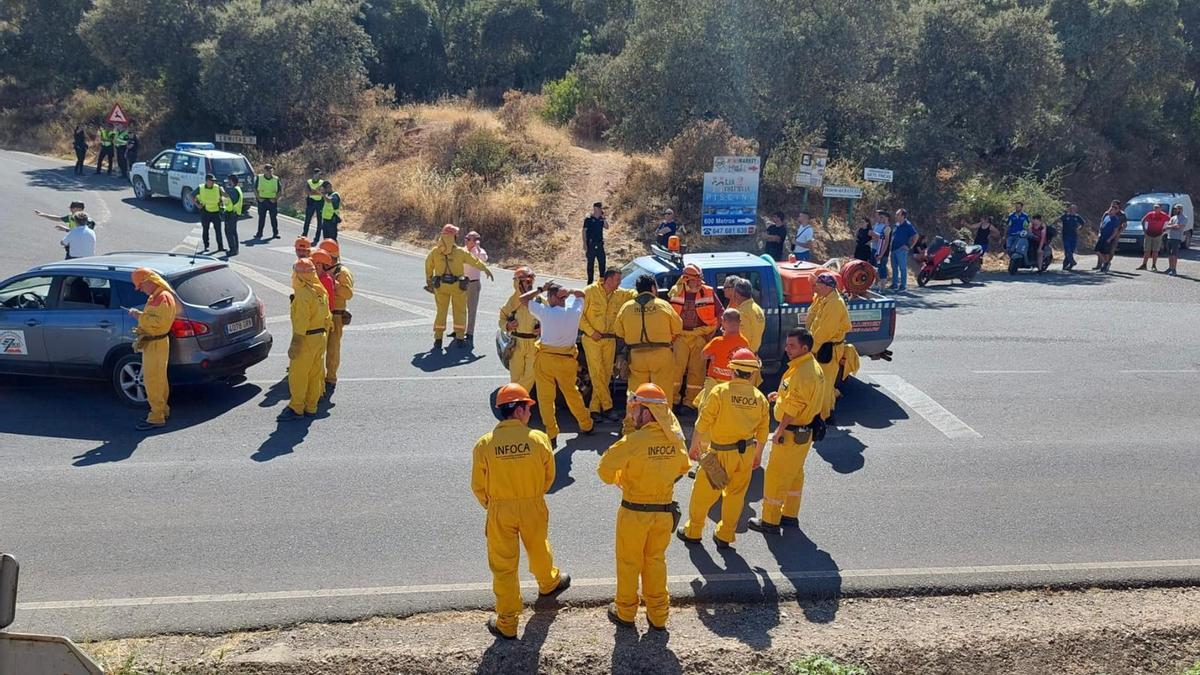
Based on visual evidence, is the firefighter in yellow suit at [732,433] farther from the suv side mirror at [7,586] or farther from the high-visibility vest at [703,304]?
the suv side mirror at [7,586]

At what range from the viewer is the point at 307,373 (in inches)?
414

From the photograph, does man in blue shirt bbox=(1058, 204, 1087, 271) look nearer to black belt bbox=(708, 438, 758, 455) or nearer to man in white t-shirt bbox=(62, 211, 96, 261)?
black belt bbox=(708, 438, 758, 455)

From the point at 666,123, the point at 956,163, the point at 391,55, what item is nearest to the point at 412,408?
the point at 666,123

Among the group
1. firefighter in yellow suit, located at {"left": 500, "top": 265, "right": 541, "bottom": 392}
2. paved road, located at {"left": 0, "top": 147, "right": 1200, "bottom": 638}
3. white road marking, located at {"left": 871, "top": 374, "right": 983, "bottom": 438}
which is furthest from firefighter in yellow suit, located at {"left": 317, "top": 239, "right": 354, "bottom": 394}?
white road marking, located at {"left": 871, "top": 374, "right": 983, "bottom": 438}

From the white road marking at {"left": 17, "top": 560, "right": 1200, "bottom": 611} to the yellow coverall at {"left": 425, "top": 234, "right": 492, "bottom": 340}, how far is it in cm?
694

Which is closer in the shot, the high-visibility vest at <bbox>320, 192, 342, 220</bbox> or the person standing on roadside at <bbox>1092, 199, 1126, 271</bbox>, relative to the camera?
the high-visibility vest at <bbox>320, 192, 342, 220</bbox>

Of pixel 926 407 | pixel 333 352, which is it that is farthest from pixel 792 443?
pixel 333 352

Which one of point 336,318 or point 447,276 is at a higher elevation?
point 447,276

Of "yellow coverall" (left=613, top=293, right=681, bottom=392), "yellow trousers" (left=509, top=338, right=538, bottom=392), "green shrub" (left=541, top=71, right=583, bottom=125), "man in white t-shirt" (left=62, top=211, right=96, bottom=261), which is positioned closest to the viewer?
"yellow coverall" (left=613, top=293, right=681, bottom=392)

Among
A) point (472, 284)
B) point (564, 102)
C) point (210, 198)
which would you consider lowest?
point (472, 284)

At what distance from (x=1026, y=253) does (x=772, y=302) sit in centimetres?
1222

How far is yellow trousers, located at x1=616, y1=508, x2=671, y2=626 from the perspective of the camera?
245 inches

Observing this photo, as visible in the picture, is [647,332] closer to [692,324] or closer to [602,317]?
[602,317]

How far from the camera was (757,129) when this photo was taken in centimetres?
2411
